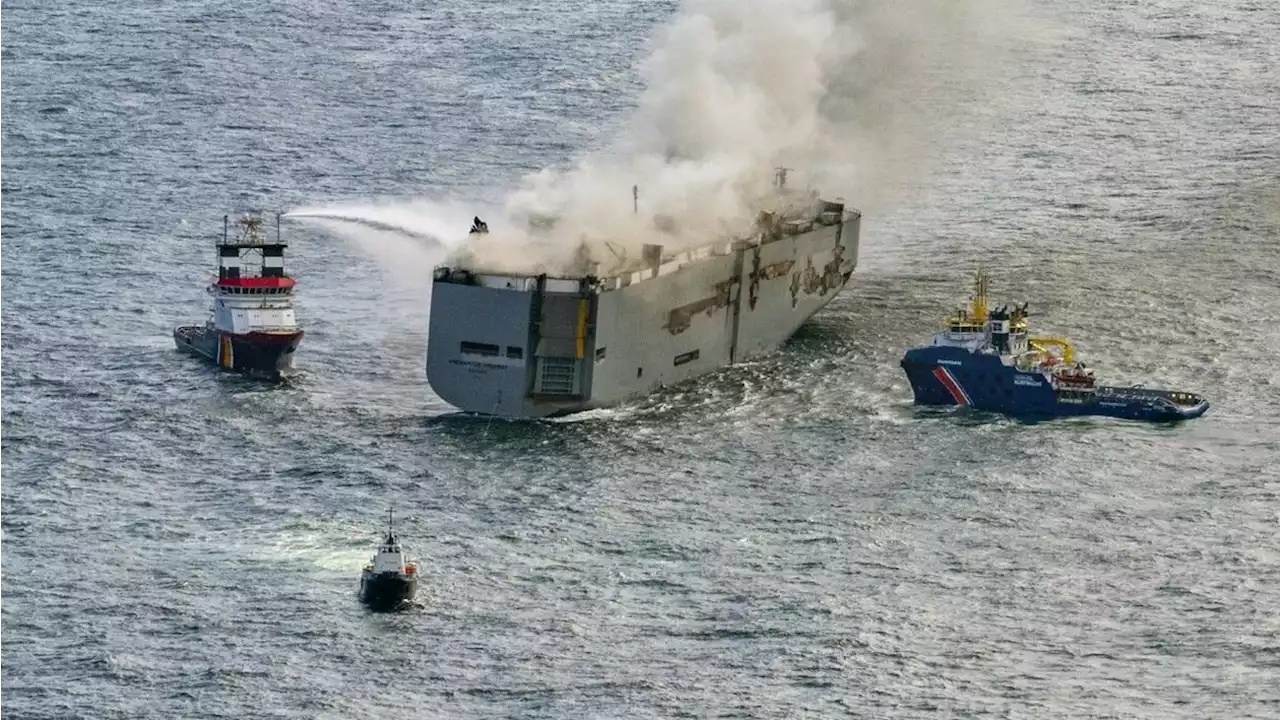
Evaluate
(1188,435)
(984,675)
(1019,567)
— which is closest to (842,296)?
(1188,435)

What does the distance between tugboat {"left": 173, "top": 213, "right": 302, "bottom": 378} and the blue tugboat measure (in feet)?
87.3

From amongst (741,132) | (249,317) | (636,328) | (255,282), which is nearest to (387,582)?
(636,328)

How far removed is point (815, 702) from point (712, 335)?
44947 millimetres

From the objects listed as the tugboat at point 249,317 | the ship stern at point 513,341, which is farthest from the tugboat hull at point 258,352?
the ship stern at point 513,341

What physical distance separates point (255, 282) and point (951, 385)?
3033cm

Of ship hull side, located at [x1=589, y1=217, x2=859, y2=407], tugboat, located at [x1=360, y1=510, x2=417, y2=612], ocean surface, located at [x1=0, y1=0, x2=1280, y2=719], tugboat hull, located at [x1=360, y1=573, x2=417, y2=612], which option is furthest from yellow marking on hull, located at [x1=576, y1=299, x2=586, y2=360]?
tugboat hull, located at [x1=360, y1=573, x2=417, y2=612]

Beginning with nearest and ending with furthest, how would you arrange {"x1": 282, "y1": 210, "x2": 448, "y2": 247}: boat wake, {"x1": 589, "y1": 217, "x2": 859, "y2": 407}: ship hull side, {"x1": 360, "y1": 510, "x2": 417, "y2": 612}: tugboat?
{"x1": 360, "y1": 510, "x2": 417, "y2": 612}: tugboat
{"x1": 589, "y1": 217, "x2": 859, "y2": 407}: ship hull side
{"x1": 282, "y1": 210, "x2": 448, "y2": 247}: boat wake

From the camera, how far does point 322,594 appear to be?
4456 inches

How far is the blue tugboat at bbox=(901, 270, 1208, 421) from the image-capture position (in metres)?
137

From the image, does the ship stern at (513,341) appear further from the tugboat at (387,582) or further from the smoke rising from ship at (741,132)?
the tugboat at (387,582)

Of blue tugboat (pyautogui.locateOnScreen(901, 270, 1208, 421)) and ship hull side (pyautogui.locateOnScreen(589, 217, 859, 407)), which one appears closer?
blue tugboat (pyautogui.locateOnScreen(901, 270, 1208, 421))

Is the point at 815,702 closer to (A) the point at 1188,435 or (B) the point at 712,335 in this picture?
(A) the point at 1188,435

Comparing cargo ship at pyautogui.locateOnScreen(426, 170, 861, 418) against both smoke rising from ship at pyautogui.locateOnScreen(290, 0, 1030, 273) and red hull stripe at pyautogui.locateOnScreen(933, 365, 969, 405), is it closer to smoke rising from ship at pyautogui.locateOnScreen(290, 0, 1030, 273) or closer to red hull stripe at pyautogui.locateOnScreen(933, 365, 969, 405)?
smoke rising from ship at pyautogui.locateOnScreen(290, 0, 1030, 273)

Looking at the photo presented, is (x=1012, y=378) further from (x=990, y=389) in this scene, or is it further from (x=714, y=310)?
(x=714, y=310)
